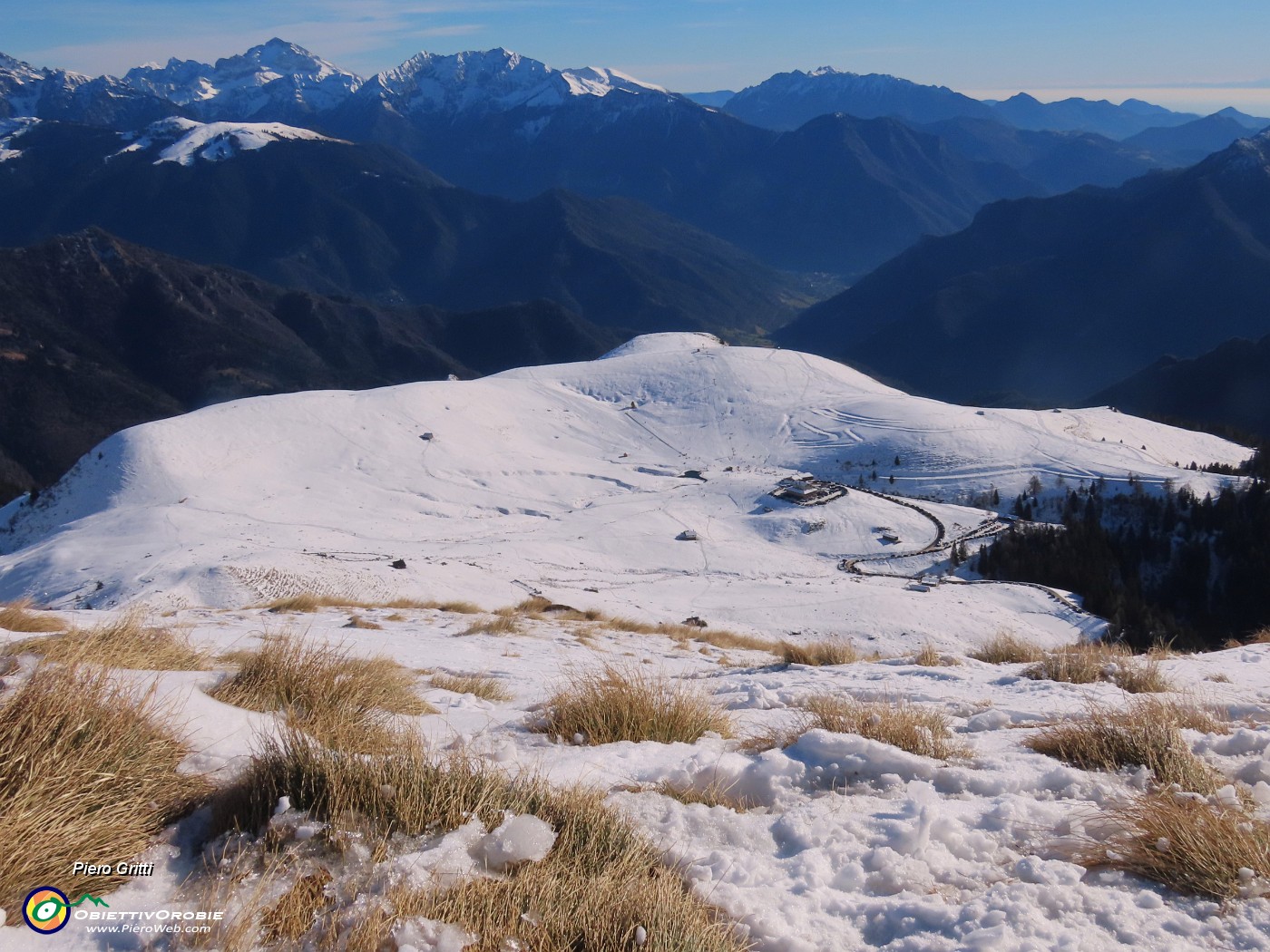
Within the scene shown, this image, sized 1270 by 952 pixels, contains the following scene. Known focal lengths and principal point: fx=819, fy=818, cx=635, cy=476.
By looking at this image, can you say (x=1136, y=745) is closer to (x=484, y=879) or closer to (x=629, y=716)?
(x=629, y=716)

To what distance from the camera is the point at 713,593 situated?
3195 centimetres

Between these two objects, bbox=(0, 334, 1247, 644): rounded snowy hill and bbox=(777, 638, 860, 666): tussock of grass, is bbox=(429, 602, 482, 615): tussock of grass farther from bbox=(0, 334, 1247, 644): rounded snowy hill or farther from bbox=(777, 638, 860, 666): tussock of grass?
bbox=(777, 638, 860, 666): tussock of grass

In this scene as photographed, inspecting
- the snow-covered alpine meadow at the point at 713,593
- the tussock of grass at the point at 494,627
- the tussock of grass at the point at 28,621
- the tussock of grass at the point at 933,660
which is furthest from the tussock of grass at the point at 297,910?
the tussock of grass at the point at 494,627

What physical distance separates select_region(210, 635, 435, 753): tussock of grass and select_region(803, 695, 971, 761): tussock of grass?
2596 mm

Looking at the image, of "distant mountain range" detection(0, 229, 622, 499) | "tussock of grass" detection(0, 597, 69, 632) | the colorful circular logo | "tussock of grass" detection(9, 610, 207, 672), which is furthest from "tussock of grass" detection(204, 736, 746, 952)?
"distant mountain range" detection(0, 229, 622, 499)

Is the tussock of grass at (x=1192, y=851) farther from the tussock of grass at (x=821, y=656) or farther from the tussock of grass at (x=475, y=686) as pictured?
the tussock of grass at (x=821, y=656)

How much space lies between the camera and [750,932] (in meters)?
2.80

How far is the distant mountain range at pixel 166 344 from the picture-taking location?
384 feet

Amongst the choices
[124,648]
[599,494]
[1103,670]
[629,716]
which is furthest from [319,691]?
[599,494]

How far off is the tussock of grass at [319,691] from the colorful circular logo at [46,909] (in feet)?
5.04

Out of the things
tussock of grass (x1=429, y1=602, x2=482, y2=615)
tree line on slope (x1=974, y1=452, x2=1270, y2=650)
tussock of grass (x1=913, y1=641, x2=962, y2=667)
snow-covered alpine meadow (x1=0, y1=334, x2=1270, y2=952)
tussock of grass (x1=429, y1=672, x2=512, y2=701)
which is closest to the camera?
snow-covered alpine meadow (x1=0, y1=334, x2=1270, y2=952)

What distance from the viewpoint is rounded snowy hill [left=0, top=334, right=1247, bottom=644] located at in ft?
93.5

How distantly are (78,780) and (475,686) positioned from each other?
4.13 m

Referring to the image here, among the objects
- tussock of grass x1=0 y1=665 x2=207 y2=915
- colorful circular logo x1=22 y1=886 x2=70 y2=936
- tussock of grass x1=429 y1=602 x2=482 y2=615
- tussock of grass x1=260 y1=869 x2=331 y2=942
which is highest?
tussock of grass x1=0 y1=665 x2=207 y2=915
